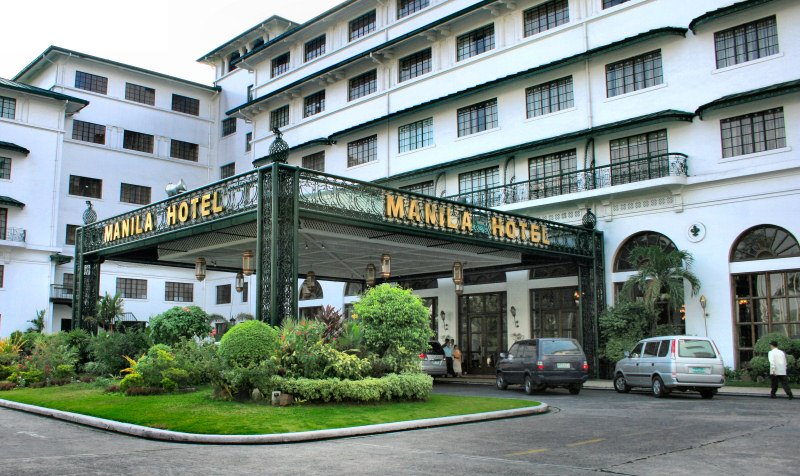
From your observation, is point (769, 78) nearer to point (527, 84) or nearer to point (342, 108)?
point (527, 84)

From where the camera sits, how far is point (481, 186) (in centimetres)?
3303

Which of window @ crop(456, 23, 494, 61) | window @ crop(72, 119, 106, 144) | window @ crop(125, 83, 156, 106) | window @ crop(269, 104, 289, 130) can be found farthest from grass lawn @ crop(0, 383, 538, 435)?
window @ crop(125, 83, 156, 106)

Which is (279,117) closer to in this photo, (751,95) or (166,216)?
(166,216)

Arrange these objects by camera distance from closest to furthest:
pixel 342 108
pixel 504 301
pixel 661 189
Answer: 1. pixel 661 189
2. pixel 504 301
3. pixel 342 108

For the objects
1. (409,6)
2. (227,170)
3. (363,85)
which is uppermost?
(409,6)

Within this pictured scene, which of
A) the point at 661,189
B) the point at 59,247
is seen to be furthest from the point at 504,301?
the point at 59,247

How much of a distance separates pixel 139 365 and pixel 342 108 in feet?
83.4

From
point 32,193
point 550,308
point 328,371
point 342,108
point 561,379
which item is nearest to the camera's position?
point 328,371

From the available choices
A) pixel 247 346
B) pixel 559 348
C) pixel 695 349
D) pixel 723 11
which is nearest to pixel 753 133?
pixel 723 11

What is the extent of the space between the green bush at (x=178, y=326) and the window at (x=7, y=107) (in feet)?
95.0

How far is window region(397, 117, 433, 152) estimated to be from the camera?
35469mm

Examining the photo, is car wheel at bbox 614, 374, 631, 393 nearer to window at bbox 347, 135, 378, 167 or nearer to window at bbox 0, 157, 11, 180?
window at bbox 347, 135, 378, 167

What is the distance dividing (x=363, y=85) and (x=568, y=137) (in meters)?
14.4

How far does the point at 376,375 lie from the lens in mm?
16359
